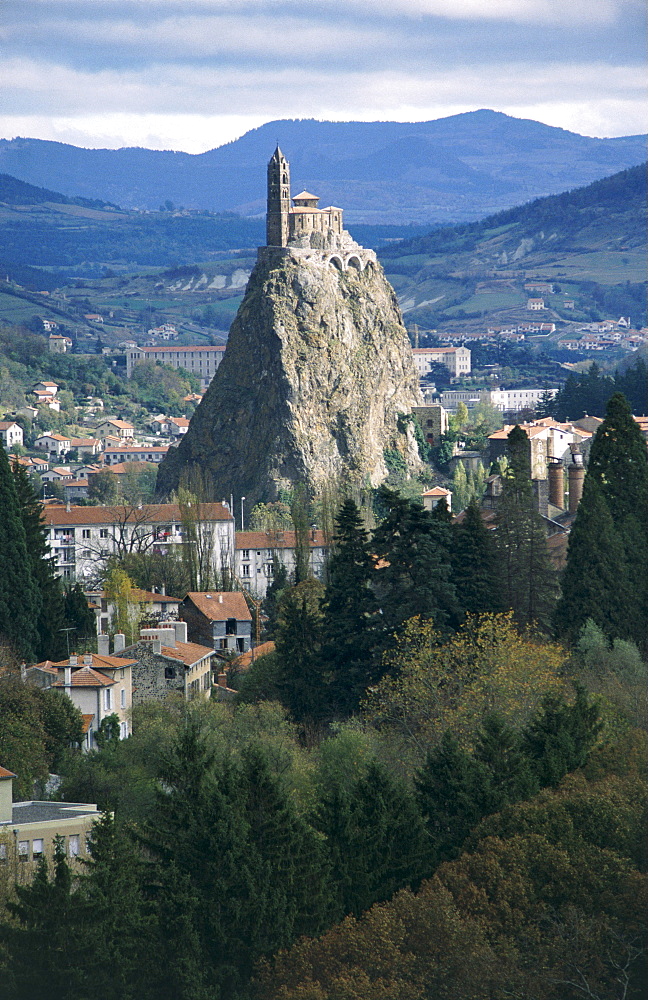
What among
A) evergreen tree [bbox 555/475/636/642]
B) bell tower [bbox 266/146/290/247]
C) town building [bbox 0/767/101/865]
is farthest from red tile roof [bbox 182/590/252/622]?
bell tower [bbox 266/146/290/247]

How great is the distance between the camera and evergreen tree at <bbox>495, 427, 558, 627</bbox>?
42.5 meters

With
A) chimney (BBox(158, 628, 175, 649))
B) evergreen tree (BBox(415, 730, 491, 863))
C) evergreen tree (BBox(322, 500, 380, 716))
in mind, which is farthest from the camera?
chimney (BBox(158, 628, 175, 649))

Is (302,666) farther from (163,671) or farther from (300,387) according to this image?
(300,387)

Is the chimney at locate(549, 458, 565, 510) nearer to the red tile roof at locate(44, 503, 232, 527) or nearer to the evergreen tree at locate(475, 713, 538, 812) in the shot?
the red tile roof at locate(44, 503, 232, 527)

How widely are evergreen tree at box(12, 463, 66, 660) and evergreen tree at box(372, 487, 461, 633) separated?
877 cm

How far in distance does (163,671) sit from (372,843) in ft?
54.5

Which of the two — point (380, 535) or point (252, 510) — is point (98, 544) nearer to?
point (252, 510)

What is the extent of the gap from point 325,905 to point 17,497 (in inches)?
924

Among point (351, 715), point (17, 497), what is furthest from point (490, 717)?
point (17, 497)

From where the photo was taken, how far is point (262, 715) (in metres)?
38.1

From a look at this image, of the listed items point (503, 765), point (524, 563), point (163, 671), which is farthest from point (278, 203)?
point (503, 765)

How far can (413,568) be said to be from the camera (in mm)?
40281

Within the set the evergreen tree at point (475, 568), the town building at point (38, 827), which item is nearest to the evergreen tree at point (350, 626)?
the evergreen tree at point (475, 568)

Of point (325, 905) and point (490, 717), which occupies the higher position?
point (490, 717)
